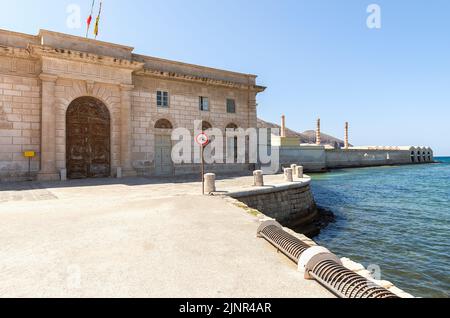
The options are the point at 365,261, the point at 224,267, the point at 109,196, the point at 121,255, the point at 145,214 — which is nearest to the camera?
the point at 224,267

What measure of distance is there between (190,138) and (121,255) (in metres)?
16.2

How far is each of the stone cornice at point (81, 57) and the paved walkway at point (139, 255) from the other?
1032cm

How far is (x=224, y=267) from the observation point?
3768mm

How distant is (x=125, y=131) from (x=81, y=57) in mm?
4789

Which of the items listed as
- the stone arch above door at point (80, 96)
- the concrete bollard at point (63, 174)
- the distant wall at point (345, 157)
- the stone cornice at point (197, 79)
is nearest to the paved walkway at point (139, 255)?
the concrete bollard at point (63, 174)

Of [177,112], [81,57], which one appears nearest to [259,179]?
[177,112]

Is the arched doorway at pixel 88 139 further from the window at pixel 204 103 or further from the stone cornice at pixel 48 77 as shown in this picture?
the window at pixel 204 103

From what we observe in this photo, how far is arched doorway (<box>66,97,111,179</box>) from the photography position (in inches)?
627

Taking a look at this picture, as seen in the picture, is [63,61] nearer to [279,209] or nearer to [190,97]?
[190,97]

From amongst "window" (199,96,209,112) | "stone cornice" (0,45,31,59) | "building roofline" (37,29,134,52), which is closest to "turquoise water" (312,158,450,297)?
"window" (199,96,209,112)

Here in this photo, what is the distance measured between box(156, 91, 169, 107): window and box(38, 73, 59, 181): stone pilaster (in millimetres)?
6222

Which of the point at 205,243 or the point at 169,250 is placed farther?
the point at 205,243

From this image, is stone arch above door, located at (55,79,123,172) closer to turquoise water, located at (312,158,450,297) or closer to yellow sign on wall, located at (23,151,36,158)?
yellow sign on wall, located at (23,151,36,158)
